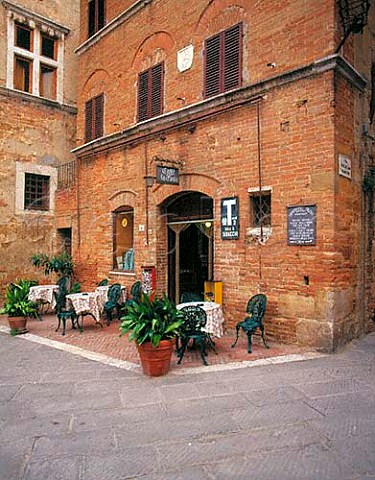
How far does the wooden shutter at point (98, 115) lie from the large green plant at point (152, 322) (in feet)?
25.7

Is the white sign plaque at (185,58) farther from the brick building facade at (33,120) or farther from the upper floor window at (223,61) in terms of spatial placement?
the brick building facade at (33,120)

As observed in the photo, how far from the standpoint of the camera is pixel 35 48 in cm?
1334

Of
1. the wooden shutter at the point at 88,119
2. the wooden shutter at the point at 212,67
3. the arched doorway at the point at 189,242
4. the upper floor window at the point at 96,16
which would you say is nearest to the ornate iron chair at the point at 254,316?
the arched doorway at the point at 189,242

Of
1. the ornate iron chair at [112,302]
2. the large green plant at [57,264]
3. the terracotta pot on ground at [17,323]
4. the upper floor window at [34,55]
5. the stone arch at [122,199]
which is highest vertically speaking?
the upper floor window at [34,55]

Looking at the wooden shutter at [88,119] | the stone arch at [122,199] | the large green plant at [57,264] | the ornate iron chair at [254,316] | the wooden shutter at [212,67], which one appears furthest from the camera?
the wooden shutter at [88,119]

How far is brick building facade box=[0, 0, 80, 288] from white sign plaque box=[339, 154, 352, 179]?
33.1 feet

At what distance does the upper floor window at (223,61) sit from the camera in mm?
7918

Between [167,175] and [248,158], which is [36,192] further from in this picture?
[248,158]

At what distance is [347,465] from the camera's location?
3.14 m

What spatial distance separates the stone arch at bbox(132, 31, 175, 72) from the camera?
952 centimetres

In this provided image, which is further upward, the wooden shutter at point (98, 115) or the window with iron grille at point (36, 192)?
the wooden shutter at point (98, 115)

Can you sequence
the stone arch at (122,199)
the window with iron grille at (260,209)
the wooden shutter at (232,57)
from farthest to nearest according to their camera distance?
the stone arch at (122,199) → the wooden shutter at (232,57) → the window with iron grille at (260,209)

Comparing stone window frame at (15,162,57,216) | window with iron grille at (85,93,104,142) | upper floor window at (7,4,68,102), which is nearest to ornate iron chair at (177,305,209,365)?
window with iron grille at (85,93,104,142)

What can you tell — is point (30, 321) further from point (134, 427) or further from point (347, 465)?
point (347, 465)
